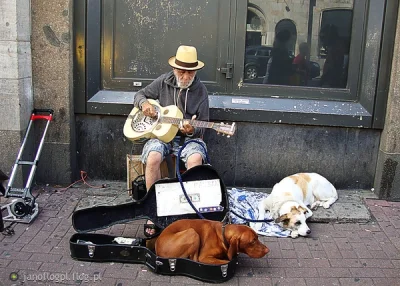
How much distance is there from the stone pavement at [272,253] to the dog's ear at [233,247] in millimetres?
224

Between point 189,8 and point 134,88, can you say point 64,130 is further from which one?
point 189,8

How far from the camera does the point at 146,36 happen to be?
5523 mm

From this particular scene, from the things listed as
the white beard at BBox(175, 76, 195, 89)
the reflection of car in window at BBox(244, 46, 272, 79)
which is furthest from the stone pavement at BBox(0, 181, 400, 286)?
the reflection of car in window at BBox(244, 46, 272, 79)

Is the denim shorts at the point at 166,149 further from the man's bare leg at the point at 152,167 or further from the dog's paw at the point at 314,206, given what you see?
the dog's paw at the point at 314,206

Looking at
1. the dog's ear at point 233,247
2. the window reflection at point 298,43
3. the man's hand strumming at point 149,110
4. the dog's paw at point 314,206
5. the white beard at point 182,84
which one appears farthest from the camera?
the window reflection at point 298,43

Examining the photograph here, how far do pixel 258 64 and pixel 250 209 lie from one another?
5.36 feet

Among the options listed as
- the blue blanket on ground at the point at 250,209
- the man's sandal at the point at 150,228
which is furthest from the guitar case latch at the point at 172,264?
the blue blanket on ground at the point at 250,209

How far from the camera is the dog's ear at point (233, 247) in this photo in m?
3.64

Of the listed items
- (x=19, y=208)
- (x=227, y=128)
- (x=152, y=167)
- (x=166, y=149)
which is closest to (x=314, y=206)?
(x=227, y=128)

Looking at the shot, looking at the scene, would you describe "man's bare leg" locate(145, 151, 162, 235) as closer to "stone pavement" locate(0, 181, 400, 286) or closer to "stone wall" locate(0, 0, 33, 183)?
"stone pavement" locate(0, 181, 400, 286)

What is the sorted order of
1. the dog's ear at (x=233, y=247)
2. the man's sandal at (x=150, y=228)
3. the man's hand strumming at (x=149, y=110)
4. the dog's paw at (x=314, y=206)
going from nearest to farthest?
the dog's ear at (x=233, y=247), the man's sandal at (x=150, y=228), the man's hand strumming at (x=149, y=110), the dog's paw at (x=314, y=206)

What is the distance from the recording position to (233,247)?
3.67 meters

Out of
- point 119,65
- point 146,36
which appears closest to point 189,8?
point 146,36

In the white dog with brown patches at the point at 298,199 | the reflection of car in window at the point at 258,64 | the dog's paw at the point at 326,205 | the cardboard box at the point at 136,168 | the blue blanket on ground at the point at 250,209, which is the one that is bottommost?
the blue blanket on ground at the point at 250,209
